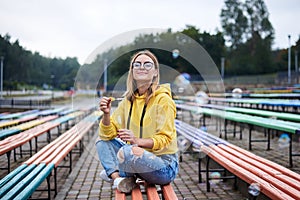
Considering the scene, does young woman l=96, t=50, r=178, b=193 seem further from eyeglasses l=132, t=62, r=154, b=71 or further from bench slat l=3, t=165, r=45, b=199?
bench slat l=3, t=165, r=45, b=199

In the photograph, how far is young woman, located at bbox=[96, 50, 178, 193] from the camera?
2.37m

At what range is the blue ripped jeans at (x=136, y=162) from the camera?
238 centimetres

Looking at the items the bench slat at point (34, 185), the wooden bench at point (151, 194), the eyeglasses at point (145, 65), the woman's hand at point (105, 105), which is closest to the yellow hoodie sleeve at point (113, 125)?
the woman's hand at point (105, 105)

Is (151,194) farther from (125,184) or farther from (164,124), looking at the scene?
(164,124)

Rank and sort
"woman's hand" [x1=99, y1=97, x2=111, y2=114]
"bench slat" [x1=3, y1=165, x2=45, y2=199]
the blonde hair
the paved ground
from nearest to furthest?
"bench slat" [x1=3, y1=165, x2=45, y2=199], "woman's hand" [x1=99, y1=97, x2=111, y2=114], the blonde hair, the paved ground

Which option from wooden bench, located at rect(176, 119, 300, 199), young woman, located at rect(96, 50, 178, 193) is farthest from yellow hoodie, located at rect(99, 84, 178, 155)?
wooden bench, located at rect(176, 119, 300, 199)

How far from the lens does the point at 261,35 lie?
53.4 metres

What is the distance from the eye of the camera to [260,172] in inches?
112

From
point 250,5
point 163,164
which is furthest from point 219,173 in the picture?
point 250,5

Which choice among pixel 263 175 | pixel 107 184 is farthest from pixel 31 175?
pixel 263 175

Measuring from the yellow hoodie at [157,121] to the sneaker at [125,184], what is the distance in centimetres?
30

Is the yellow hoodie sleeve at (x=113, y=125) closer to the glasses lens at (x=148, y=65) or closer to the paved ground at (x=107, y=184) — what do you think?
the glasses lens at (x=148, y=65)

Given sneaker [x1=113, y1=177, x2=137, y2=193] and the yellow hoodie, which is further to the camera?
sneaker [x1=113, y1=177, x2=137, y2=193]

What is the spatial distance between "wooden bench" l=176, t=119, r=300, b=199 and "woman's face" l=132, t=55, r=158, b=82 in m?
1.16
